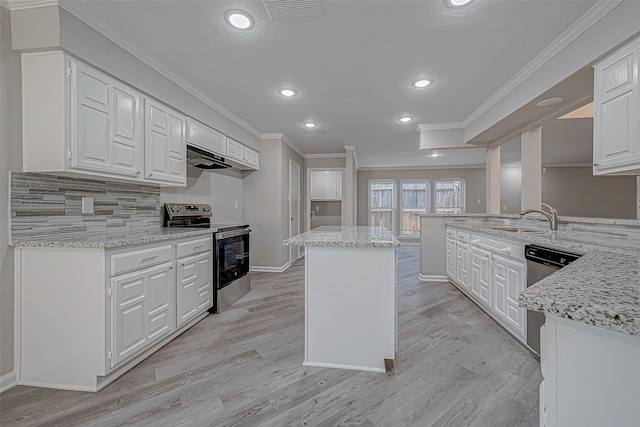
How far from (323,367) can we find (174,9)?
258cm

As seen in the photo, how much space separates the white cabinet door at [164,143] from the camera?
249cm

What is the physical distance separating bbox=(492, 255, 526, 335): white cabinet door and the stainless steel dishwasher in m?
0.10

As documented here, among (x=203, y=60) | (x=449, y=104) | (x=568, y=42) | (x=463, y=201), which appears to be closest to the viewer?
(x=568, y=42)

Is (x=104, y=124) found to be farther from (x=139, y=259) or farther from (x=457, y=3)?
(x=457, y=3)

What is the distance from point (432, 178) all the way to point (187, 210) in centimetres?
745

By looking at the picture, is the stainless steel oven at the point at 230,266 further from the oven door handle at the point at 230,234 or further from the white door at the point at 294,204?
the white door at the point at 294,204

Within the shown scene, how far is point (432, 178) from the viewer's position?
8.77 metres

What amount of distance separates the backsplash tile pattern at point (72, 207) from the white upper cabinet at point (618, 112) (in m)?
3.68

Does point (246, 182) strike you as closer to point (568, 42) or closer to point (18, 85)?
point (18, 85)

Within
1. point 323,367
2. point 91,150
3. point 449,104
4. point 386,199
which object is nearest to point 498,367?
point 323,367

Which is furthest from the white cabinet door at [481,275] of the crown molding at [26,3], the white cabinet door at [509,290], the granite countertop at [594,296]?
the crown molding at [26,3]

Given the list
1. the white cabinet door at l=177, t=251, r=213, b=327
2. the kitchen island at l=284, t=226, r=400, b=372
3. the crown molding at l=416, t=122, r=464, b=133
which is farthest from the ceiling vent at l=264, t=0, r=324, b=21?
the crown molding at l=416, t=122, r=464, b=133

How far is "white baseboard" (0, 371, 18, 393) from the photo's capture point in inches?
67.6

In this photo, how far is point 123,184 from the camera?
255cm
